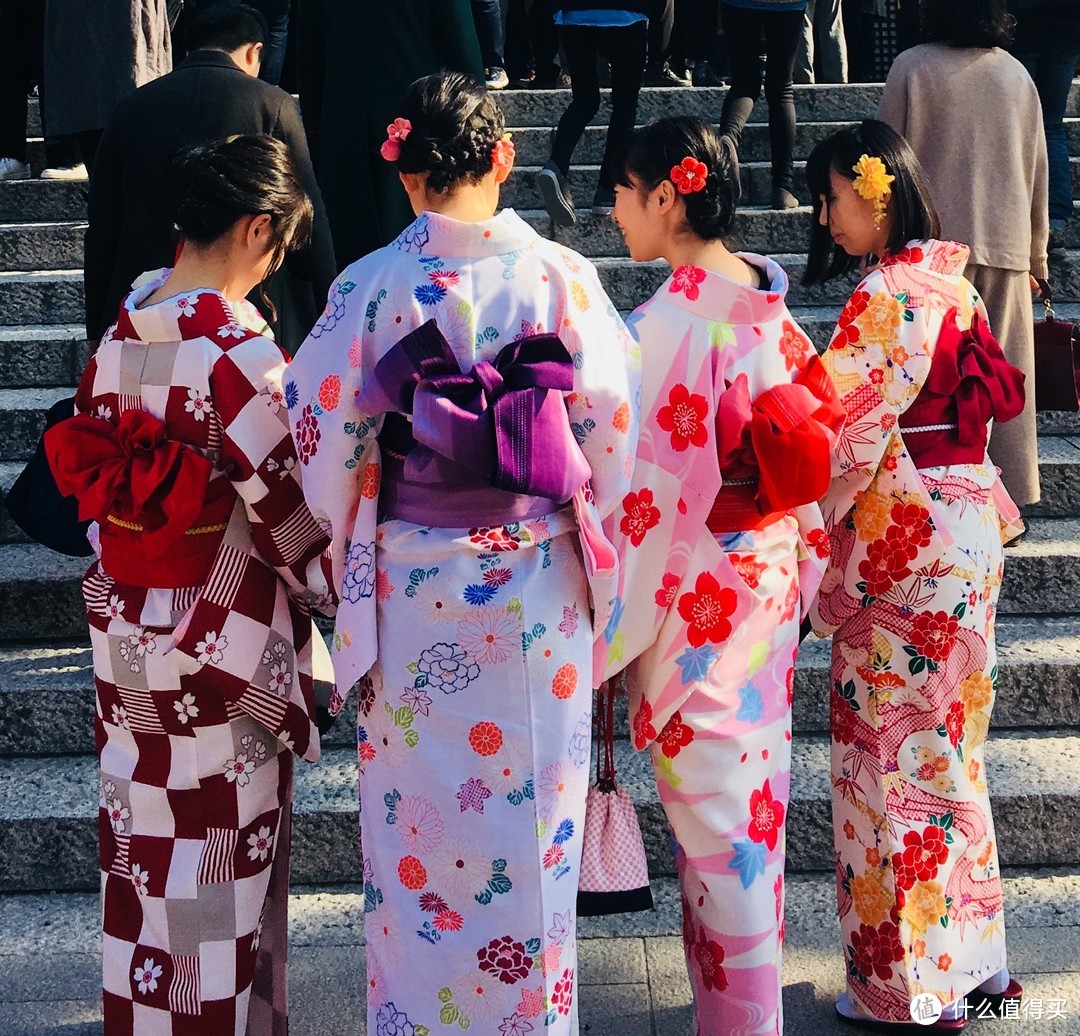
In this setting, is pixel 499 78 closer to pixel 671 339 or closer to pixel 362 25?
pixel 362 25

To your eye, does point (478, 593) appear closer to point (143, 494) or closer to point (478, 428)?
point (478, 428)

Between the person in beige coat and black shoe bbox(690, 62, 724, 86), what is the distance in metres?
3.63

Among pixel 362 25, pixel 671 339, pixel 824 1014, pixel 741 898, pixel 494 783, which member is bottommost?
pixel 824 1014

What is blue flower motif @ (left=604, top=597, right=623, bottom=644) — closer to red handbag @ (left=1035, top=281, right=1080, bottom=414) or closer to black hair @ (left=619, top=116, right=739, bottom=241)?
black hair @ (left=619, top=116, right=739, bottom=241)

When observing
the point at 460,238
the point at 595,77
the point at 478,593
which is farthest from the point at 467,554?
the point at 595,77

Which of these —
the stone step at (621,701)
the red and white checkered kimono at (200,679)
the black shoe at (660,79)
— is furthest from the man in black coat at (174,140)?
the black shoe at (660,79)

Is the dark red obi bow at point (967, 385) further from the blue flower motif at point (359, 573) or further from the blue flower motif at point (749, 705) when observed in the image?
the blue flower motif at point (359, 573)

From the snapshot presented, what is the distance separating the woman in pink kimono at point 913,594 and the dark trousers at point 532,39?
14.2 ft

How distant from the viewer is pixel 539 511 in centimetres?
238

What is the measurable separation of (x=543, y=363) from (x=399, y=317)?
26cm

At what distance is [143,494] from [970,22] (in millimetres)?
3002

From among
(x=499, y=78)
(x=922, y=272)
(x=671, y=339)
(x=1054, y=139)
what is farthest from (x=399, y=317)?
(x=499, y=78)

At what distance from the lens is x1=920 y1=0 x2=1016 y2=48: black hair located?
4.11 m

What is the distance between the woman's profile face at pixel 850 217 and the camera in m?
2.92
